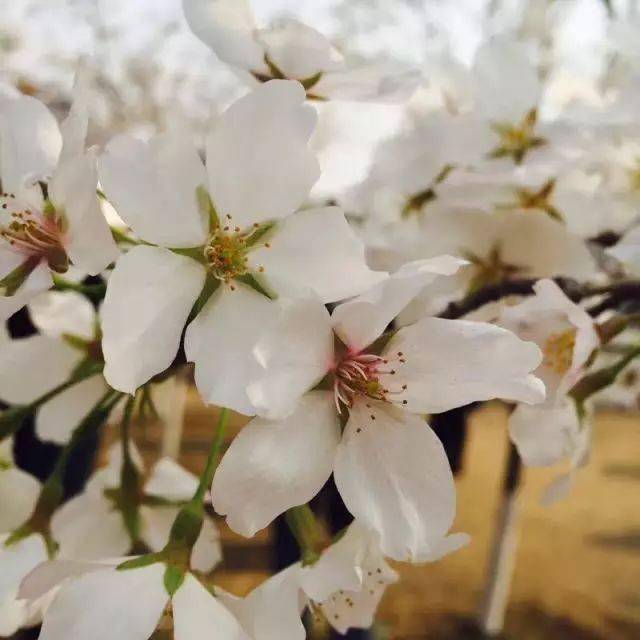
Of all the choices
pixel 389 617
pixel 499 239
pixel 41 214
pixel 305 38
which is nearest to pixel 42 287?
pixel 41 214

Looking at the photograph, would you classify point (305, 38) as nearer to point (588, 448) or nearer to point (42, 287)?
point (42, 287)

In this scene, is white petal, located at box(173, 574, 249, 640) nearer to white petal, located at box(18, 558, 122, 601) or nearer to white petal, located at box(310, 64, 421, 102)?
white petal, located at box(18, 558, 122, 601)

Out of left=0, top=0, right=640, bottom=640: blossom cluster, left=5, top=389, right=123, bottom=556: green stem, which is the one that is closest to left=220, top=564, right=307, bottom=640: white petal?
left=0, top=0, right=640, bottom=640: blossom cluster

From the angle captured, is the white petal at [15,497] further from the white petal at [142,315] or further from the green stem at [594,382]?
the green stem at [594,382]

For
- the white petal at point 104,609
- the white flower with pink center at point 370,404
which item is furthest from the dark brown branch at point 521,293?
the white petal at point 104,609

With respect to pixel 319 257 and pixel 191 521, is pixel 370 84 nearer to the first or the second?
pixel 319 257

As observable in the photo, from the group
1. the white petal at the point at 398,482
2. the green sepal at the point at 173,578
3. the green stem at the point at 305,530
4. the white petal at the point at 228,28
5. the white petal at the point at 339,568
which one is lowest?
the green stem at the point at 305,530
